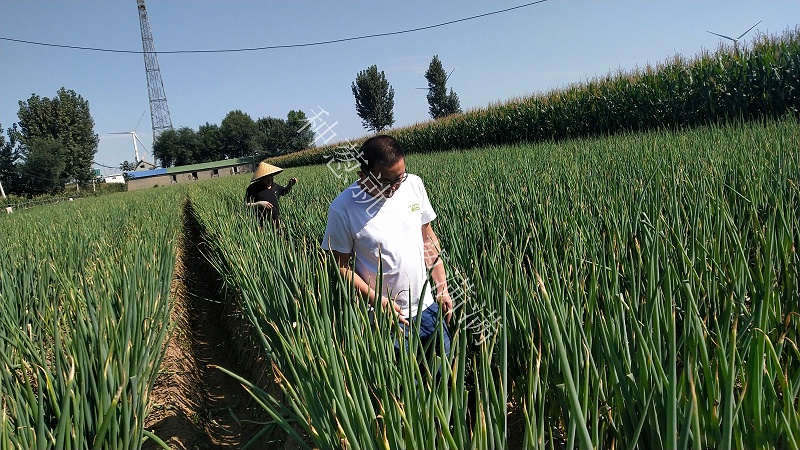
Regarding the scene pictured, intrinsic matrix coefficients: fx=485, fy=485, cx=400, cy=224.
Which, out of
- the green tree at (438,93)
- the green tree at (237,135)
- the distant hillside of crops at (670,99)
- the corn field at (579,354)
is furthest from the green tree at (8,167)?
the corn field at (579,354)

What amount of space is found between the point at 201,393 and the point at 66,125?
196 feet

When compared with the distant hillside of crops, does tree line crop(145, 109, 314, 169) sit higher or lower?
higher

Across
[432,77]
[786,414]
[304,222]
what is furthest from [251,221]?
[432,77]

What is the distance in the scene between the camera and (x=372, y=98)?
50.4 metres

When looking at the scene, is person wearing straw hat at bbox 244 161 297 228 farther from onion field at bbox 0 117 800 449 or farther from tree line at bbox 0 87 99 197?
tree line at bbox 0 87 99 197

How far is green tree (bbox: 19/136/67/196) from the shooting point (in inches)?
1599

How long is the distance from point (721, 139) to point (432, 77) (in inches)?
1771

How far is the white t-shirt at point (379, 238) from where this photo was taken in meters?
1.84

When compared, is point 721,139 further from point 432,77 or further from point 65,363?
point 432,77

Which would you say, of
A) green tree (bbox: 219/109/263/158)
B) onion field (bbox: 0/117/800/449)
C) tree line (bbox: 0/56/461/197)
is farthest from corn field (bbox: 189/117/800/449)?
green tree (bbox: 219/109/263/158)

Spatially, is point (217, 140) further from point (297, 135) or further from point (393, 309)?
point (393, 309)

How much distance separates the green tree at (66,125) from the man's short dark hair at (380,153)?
177ft

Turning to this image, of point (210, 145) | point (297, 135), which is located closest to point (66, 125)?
point (210, 145)

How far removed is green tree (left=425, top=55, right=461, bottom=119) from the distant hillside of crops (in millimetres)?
31573
